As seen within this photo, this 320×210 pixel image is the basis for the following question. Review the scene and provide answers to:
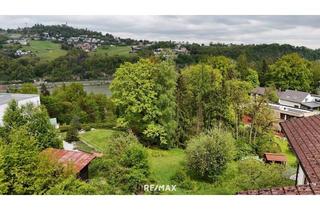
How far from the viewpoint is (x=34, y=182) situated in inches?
185

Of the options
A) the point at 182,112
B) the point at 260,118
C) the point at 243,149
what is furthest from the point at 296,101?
the point at 182,112

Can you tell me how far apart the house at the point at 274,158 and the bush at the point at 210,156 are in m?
1.29

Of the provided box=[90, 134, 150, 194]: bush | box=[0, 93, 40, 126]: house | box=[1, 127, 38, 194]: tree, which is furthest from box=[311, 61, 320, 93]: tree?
box=[1, 127, 38, 194]: tree

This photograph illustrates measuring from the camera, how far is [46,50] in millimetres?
8906

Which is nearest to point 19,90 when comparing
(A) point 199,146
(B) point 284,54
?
(A) point 199,146

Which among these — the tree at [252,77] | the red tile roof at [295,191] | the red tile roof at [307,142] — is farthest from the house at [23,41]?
the tree at [252,77]

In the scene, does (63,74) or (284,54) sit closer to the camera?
(63,74)

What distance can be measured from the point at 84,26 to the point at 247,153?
471cm

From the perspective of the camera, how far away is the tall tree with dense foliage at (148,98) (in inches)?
359

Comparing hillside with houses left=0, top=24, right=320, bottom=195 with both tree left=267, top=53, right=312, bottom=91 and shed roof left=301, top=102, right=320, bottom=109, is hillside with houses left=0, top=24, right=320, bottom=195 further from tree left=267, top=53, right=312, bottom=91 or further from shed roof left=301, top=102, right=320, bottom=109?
tree left=267, top=53, right=312, bottom=91

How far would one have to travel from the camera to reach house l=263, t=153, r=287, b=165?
789 centimetres

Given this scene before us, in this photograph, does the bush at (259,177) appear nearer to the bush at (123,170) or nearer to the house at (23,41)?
the bush at (123,170)

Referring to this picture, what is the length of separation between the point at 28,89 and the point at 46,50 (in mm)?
1376

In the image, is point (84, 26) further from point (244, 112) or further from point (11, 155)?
point (244, 112)
